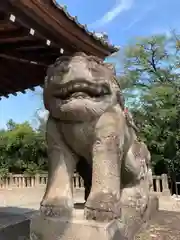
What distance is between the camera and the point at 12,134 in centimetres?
1461

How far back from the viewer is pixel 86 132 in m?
2.40

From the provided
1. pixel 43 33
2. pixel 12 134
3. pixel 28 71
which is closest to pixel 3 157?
pixel 12 134

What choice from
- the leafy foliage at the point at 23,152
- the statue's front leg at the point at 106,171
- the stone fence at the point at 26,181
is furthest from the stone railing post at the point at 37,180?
the statue's front leg at the point at 106,171

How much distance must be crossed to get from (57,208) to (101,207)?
311mm

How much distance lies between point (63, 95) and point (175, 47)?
11.1m

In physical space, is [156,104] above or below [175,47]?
below

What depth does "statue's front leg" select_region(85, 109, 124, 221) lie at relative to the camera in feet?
7.15

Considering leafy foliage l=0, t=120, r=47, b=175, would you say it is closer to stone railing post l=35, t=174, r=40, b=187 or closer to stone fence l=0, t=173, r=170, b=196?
stone fence l=0, t=173, r=170, b=196

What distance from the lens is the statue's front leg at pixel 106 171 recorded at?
2.18 m

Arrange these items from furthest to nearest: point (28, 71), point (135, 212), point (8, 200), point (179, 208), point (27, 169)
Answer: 1. point (27, 169)
2. point (8, 200)
3. point (179, 208)
4. point (28, 71)
5. point (135, 212)

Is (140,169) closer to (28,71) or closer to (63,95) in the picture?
(63,95)

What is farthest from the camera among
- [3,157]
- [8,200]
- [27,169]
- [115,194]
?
[3,157]

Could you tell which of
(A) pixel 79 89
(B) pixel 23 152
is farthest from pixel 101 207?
(B) pixel 23 152

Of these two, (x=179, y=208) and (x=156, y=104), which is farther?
(x=156, y=104)
